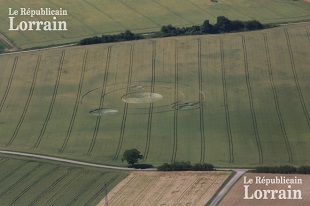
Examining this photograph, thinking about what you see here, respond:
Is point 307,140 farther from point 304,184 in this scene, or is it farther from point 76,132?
point 76,132

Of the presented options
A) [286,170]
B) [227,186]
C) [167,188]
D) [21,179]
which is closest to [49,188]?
[21,179]

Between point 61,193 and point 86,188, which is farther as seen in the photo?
point 86,188

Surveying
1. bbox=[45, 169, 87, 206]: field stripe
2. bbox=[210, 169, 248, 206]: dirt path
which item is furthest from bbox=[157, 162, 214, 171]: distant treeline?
bbox=[45, 169, 87, 206]: field stripe

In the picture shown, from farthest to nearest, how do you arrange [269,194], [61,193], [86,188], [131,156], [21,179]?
[131,156]
[21,179]
[86,188]
[61,193]
[269,194]

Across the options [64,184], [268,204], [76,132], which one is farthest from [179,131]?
[268,204]

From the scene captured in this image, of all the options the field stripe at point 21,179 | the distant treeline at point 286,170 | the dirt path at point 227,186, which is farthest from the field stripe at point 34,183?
the distant treeline at point 286,170

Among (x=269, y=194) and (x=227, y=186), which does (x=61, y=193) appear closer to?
(x=227, y=186)

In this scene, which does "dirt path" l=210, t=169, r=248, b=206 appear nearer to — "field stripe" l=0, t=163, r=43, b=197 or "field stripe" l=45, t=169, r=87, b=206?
"field stripe" l=45, t=169, r=87, b=206
